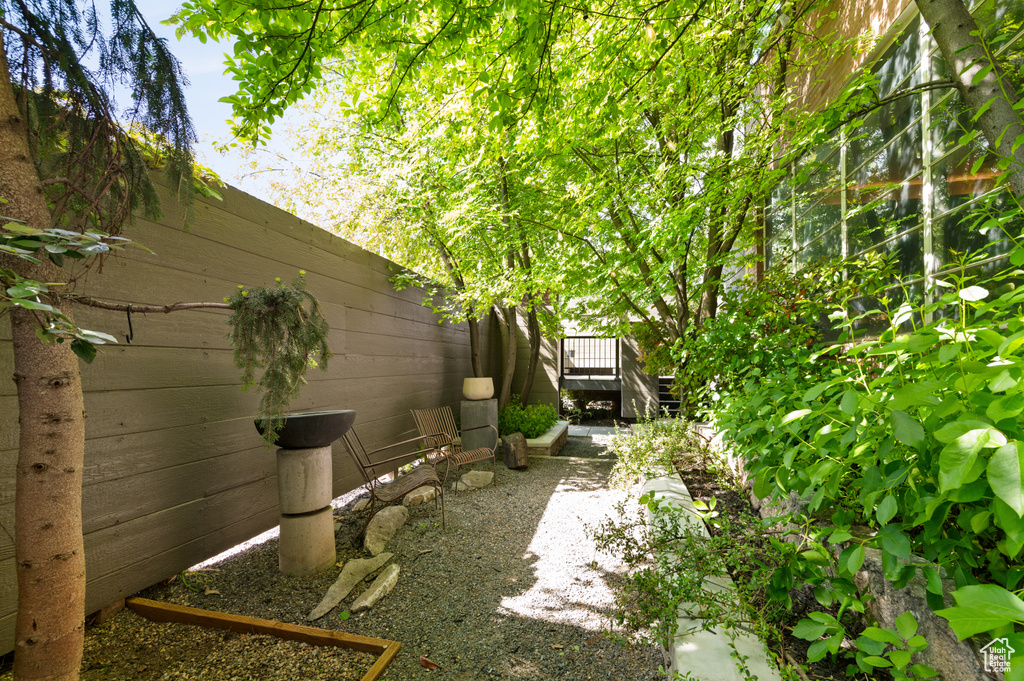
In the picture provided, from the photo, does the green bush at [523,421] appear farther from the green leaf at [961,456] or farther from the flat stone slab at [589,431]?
the green leaf at [961,456]

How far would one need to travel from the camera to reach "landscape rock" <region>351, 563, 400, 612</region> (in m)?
2.54

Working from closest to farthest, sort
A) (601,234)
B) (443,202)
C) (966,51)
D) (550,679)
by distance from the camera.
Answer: (966,51), (550,679), (601,234), (443,202)

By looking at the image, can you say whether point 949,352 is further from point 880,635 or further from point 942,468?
point 880,635

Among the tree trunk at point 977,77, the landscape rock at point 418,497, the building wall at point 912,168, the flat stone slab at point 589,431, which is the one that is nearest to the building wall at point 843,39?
the building wall at point 912,168

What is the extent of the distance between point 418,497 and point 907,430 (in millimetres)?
4144

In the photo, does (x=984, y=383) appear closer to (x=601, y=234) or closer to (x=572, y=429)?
(x=601, y=234)

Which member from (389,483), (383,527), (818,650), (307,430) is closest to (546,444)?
(389,483)

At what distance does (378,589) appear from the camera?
8.74 ft

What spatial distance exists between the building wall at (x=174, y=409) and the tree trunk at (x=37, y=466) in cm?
76

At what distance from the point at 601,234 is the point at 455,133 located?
2097 millimetres

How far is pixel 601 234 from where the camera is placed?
5.21 m

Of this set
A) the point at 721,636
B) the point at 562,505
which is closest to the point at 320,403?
the point at 562,505

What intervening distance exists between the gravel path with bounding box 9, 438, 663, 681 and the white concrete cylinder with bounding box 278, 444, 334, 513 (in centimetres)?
48

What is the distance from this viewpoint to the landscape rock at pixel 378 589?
2541 millimetres
